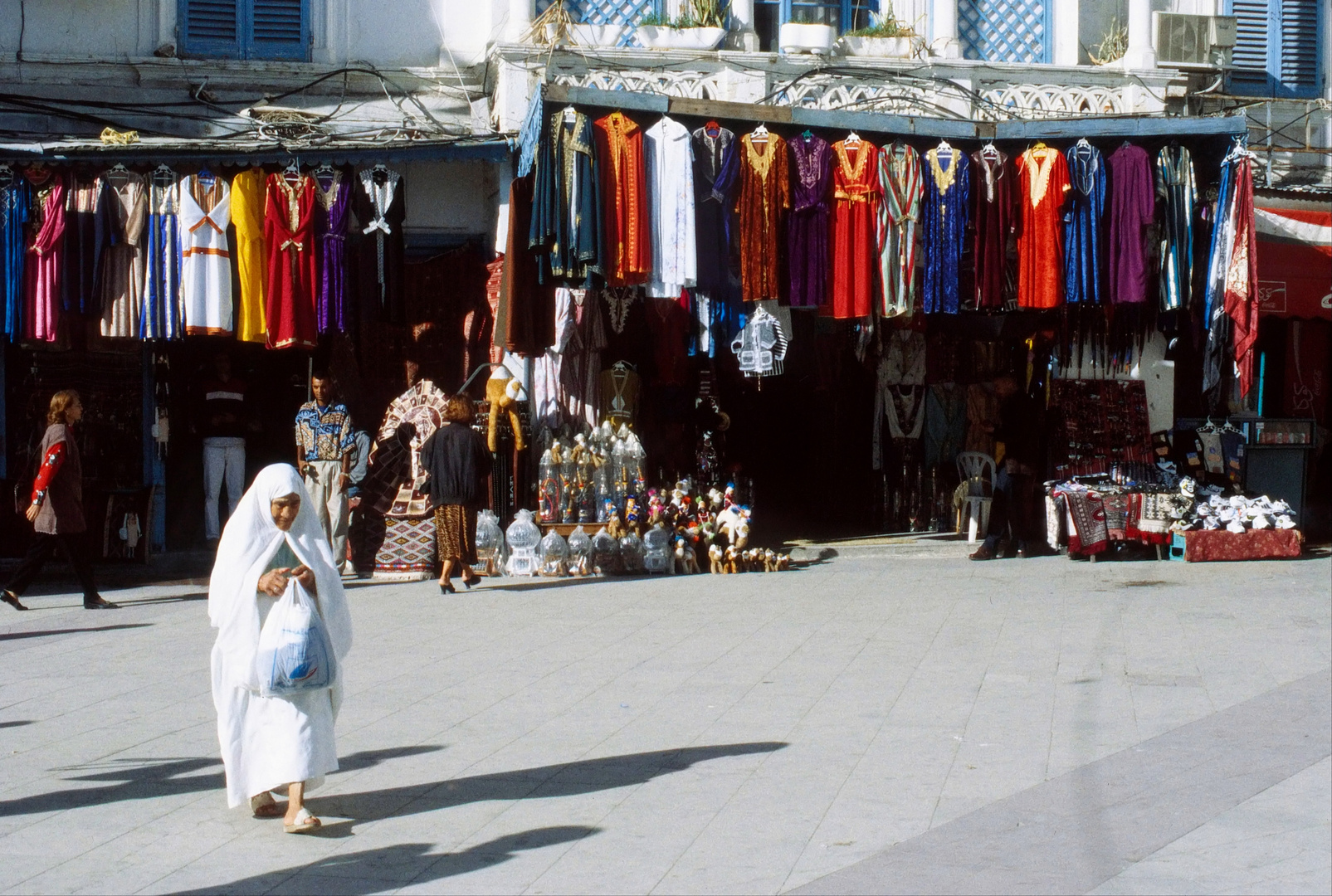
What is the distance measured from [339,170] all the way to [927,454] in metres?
6.28

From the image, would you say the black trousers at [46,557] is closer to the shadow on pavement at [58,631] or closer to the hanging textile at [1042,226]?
the shadow on pavement at [58,631]

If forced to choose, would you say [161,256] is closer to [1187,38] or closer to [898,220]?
[898,220]

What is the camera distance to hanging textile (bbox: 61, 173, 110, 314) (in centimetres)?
1276

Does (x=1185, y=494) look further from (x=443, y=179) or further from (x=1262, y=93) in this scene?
(x=443, y=179)

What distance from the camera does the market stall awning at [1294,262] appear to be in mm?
15242

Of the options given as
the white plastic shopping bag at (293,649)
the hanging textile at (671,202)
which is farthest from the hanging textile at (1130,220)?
the white plastic shopping bag at (293,649)

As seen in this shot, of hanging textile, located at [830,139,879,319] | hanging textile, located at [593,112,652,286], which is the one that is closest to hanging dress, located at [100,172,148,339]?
hanging textile, located at [593,112,652,286]

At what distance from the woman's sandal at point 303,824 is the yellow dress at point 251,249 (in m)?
7.88

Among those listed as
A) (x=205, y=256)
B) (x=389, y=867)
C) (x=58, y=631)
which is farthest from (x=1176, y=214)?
(x=389, y=867)

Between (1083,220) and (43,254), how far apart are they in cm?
868

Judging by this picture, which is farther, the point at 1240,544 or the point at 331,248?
the point at 1240,544

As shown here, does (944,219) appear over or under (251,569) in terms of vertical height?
→ over

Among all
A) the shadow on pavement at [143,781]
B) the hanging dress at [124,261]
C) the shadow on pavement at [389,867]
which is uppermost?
the hanging dress at [124,261]

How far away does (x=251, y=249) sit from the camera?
13125 mm
